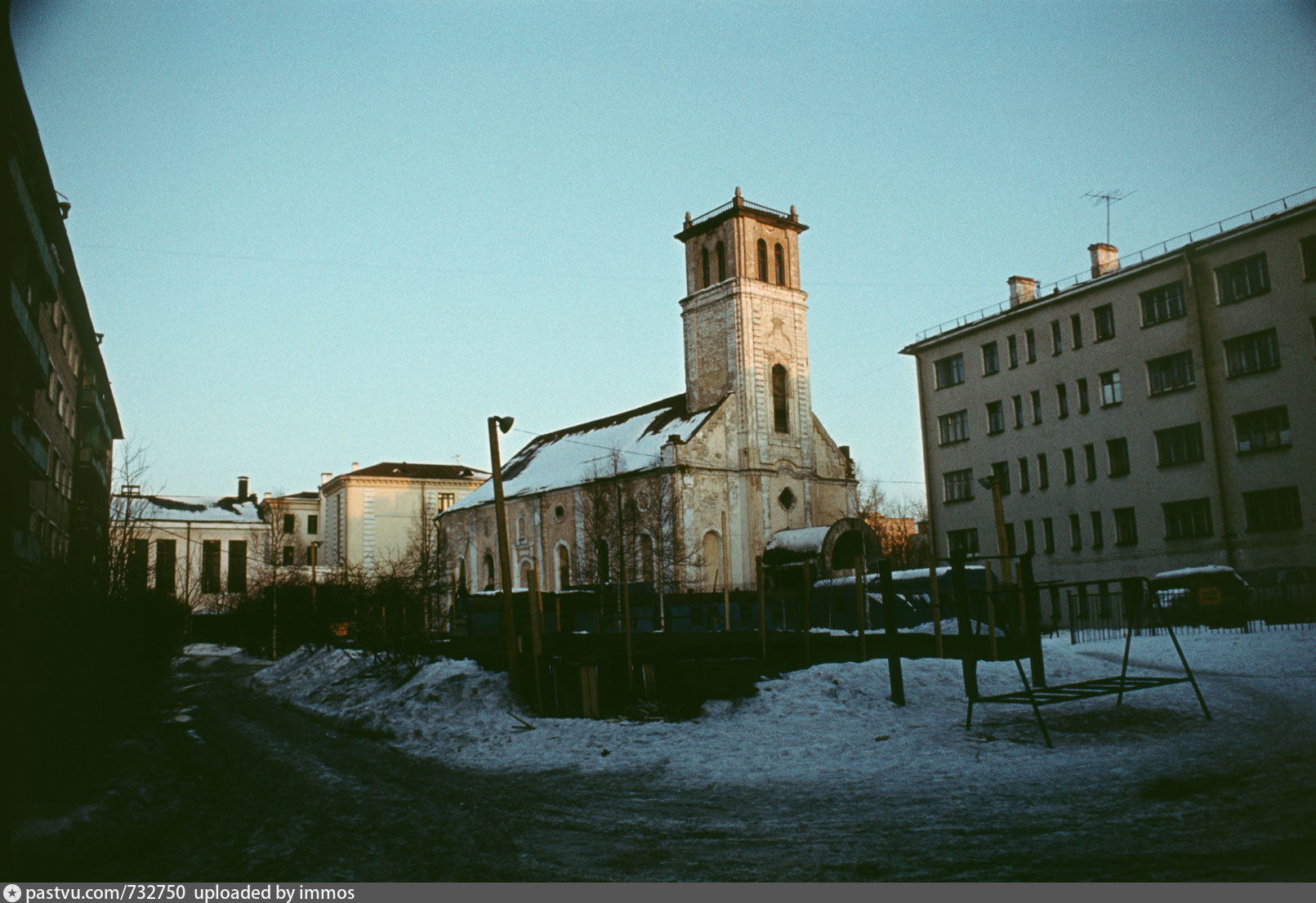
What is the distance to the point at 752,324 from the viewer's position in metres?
46.8

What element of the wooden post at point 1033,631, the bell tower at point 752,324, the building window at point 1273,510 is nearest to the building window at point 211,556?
the bell tower at point 752,324

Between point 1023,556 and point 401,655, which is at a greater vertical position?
point 1023,556

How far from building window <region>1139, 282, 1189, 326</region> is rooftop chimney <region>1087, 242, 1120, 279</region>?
408 centimetres

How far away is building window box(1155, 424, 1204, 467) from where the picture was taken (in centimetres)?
3594

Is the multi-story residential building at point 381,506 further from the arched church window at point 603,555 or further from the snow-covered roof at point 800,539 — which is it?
the snow-covered roof at point 800,539

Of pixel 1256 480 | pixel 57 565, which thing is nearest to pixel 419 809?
pixel 57 565

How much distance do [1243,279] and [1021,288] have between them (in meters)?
11.6

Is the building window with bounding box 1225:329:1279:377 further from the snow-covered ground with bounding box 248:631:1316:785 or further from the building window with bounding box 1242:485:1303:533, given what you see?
the snow-covered ground with bounding box 248:631:1316:785

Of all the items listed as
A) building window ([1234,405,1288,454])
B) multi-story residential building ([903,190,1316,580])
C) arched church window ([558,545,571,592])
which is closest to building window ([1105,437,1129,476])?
multi-story residential building ([903,190,1316,580])

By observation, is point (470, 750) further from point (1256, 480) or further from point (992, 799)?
point (1256, 480)

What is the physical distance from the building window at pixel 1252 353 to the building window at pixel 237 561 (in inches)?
2263

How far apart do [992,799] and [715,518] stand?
35.8 meters

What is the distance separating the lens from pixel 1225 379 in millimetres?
35000
